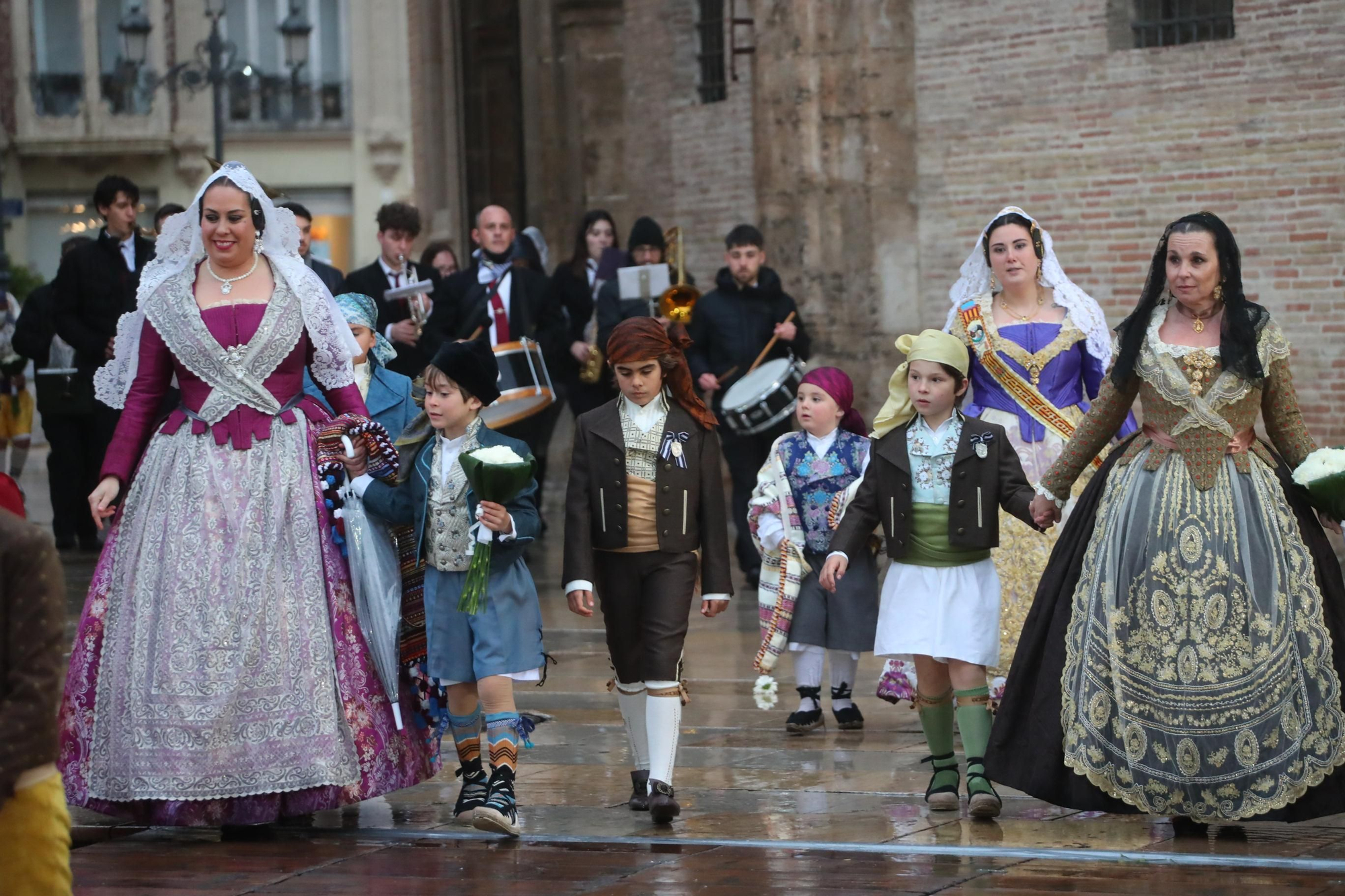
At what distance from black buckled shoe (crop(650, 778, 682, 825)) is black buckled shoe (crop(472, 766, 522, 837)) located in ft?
1.33

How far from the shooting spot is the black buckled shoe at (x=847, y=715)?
27.4 ft

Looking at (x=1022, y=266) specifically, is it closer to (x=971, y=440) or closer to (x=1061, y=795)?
(x=971, y=440)

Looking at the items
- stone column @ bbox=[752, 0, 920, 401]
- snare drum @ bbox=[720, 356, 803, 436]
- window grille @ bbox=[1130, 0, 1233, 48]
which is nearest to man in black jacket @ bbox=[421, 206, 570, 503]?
snare drum @ bbox=[720, 356, 803, 436]

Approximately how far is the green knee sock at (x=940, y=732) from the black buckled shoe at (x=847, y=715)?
151 cm

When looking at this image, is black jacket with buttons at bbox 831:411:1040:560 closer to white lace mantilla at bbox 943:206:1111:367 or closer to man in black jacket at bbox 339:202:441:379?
white lace mantilla at bbox 943:206:1111:367

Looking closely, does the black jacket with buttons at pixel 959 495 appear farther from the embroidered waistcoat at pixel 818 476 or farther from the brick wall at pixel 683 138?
the brick wall at pixel 683 138

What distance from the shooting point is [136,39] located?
23.3 meters

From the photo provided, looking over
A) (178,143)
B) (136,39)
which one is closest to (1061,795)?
(136,39)

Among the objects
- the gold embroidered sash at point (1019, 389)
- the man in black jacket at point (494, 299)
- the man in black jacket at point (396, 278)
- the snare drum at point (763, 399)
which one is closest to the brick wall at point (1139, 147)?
the snare drum at point (763, 399)

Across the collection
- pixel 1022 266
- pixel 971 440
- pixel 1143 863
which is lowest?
pixel 1143 863

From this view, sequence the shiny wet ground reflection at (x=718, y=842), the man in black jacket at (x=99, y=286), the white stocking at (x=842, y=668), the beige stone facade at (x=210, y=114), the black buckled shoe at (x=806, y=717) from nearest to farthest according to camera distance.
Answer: the shiny wet ground reflection at (x=718, y=842) → the black buckled shoe at (x=806, y=717) → the white stocking at (x=842, y=668) → the man in black jacket at (x=99, y=286) → the beige stone facade at (x=210, y=114)

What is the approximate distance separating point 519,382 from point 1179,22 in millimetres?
5204

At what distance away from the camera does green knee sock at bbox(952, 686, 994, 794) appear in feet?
21.8

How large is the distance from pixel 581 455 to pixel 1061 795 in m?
1.80
